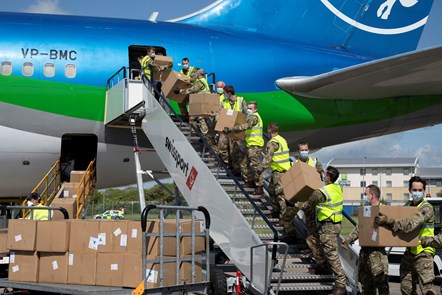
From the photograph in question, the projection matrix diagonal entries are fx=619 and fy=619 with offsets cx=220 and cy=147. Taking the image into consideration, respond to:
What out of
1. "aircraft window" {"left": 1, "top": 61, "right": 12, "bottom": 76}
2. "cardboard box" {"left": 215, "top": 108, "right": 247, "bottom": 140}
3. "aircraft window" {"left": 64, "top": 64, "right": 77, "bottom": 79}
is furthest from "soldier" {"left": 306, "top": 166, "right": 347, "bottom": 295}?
"aircraft window" {"left": 1, "top": 61, "right": 12, "bottom": 76}

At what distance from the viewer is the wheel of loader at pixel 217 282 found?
30.3 ft

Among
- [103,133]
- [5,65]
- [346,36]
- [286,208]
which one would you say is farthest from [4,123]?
[346,36]

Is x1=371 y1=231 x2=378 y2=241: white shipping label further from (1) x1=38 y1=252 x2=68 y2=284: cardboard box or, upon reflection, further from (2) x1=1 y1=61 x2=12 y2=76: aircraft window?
(2) x1=1 y1=61 x2=12 y2=76: aircraft window

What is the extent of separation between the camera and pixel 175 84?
12602 millimetres

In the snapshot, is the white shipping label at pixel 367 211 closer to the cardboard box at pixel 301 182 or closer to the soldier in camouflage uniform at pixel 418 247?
the soldier in camouflage uniform at pixel 418 247

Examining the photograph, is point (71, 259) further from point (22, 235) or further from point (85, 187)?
point (85, 187)

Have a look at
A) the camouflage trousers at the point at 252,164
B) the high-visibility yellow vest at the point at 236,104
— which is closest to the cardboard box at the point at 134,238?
the camouflage trousers at the point at 252,164

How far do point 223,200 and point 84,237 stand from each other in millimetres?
2251

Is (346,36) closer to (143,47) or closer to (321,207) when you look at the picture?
(143,47)

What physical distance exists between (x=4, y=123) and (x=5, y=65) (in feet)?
4.36

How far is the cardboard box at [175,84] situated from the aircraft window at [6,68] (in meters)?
3.85

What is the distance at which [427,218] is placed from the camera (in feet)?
24.1

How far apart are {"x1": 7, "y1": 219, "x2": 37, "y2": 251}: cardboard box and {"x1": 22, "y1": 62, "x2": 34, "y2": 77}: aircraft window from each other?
6562 millimetres

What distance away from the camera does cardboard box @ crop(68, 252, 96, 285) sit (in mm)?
7895
